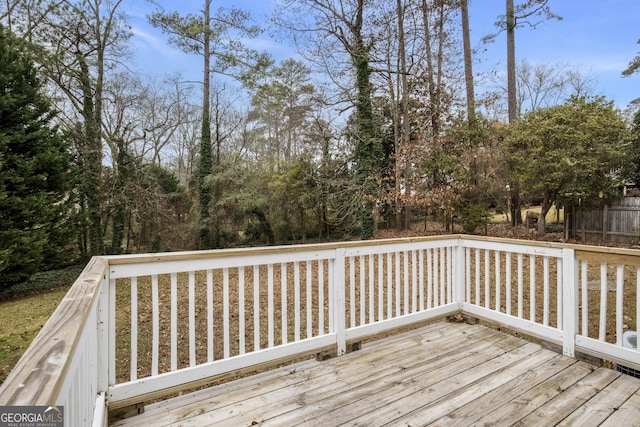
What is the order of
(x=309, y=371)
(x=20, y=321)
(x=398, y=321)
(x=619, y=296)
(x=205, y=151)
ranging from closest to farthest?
(x=619, y=296) < (x=309, y=371) < (x=398, y=321) < (x=20, y=321) < (x=205, y=151)

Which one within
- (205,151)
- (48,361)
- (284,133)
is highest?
(284,133)

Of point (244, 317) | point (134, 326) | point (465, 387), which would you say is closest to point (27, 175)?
point (244, 317)

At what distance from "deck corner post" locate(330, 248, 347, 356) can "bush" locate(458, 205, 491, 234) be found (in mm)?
7970

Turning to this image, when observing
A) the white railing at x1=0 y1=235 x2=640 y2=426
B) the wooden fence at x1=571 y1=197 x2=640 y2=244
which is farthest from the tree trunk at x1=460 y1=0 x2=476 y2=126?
the white railing at x1=0 y1=235 x2=640 y2=426

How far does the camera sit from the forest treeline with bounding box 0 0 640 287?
26.9 feet

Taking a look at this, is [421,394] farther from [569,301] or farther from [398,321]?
[569,301]

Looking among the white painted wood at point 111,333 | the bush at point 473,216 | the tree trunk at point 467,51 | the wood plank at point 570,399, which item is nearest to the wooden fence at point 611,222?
the bush at point 473,216

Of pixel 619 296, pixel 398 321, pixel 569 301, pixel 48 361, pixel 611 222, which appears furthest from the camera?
pixel 611 222

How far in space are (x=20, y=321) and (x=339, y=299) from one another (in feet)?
20.3

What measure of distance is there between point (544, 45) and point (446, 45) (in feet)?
18.1

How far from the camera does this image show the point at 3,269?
22.3ft

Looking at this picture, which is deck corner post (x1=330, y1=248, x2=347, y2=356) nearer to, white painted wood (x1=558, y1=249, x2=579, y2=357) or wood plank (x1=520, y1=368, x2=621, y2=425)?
wood plank (x1=520, y1=368, x2=621, y2=425)

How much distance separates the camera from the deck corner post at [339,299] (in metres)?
2.66

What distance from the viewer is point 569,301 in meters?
2.61
